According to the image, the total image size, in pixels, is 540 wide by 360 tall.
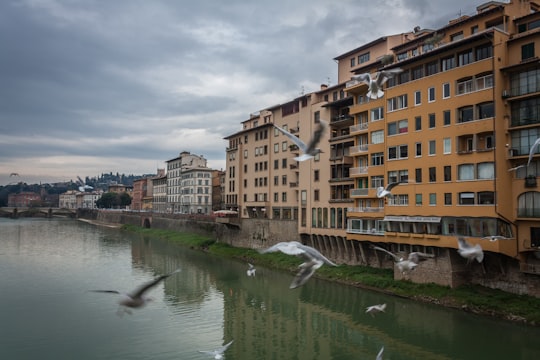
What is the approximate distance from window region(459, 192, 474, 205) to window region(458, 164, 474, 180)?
3.71 ft

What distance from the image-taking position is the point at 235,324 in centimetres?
2855

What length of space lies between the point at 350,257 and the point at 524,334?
1922cm

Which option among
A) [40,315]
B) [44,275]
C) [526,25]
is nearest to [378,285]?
[526,25]

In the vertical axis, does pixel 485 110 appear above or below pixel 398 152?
above

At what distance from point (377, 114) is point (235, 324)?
2191cm

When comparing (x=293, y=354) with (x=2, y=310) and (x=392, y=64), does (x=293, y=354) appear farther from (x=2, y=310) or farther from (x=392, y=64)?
(x=392, y=64)

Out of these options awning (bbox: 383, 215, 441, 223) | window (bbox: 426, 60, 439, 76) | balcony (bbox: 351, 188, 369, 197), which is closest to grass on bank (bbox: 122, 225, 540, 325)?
awning (bbox: 383, 215, 441, 223)

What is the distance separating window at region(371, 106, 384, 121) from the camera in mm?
37647

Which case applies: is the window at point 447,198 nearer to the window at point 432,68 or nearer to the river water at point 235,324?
the river water at point 235,324

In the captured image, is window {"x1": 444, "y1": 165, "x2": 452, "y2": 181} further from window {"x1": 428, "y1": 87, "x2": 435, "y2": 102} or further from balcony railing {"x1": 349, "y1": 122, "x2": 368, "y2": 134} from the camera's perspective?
balcony railing {"x1": 349, "y1": 122, "x2": 368, "y2": 134}

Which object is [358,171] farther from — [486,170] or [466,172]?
[486,170]

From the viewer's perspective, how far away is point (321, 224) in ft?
151

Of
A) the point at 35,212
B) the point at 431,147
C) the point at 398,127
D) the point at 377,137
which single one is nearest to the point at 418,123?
the point at 398,127

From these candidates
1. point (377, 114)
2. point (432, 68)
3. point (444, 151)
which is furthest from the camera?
point (377, 114)
